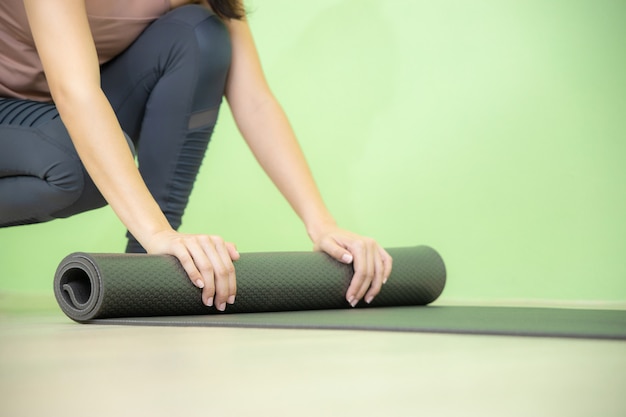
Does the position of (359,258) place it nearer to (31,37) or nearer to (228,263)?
(228,263)

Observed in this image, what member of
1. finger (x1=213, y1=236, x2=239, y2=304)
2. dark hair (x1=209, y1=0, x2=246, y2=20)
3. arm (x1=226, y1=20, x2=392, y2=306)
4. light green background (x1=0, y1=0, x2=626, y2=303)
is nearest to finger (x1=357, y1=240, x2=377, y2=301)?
arm (x1=226, y1=20, x2=392, y2=306)

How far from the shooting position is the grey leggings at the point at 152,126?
1.71 m

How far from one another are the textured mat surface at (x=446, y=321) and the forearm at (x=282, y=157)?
0.24m

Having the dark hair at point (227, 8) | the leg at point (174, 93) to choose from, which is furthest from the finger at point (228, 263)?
the dark hair at point (227, 8)

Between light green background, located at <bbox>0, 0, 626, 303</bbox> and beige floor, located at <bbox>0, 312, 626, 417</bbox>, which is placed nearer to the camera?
beige floor, located at <bbox>0, 312, 626, 417</bbox>

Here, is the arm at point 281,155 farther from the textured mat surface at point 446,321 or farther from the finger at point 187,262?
the finger at point 187,262

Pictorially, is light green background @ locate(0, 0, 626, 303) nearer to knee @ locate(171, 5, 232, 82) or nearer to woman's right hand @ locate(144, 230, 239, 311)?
knee @ locate(171, 5, 232, 82)

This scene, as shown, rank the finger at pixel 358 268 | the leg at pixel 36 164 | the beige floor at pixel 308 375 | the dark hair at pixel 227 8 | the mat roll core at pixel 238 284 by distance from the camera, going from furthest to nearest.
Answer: the dark hair at pixel 227 8
the leg at pixel 36 164
the finger at pixel 358 268
the mat roll core at pixel 238 284
the beige floor at pixel 308 375

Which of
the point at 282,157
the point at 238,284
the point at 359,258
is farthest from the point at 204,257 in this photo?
the point at 282,157

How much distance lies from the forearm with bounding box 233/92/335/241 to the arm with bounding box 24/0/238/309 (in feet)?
1.07

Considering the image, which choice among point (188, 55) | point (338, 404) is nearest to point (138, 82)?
point (188, 55)

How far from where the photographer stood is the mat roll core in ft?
4.46

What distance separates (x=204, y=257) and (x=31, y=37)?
0.72 m

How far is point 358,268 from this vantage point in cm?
160
